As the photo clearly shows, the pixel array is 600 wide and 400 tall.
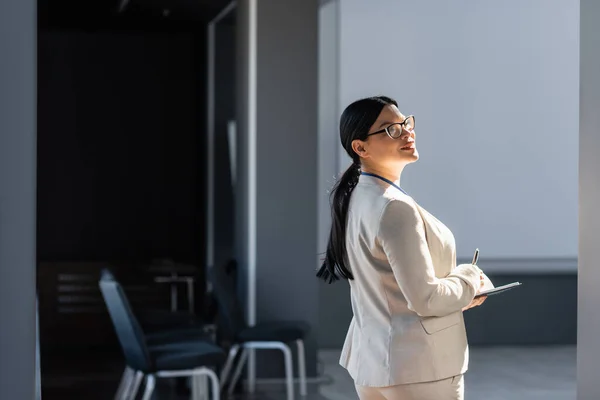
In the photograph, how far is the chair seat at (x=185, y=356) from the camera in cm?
471

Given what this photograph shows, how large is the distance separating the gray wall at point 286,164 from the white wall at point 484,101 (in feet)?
5.29

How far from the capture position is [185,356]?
4789 millimetres

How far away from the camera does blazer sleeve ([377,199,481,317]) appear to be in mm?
2227

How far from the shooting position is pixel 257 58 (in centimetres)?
676

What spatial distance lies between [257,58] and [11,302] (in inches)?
186

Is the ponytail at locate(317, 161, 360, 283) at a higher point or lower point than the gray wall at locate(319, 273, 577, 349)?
higher

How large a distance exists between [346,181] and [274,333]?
3.51 metres

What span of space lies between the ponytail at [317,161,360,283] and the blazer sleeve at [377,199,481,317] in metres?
0.23

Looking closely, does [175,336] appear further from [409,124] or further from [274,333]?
[409,124]

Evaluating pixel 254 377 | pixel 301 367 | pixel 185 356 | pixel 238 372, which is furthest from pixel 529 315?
pixel 185 356

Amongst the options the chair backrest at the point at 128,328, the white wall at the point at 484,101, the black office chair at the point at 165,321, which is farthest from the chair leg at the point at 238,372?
the white wall at the point at 484,101

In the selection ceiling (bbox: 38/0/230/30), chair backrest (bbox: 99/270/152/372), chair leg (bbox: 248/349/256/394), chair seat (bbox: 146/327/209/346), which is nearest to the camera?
chair backrest (bbox: 99/270/152/372)

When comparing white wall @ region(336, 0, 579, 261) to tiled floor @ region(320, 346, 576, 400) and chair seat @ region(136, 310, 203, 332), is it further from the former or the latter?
chair seat @ region(136, 310, 203, 332)

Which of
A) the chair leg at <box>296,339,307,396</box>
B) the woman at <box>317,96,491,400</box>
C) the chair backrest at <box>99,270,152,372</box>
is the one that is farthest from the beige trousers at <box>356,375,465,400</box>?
the chair leg at <box>296,339,307,396</box>
